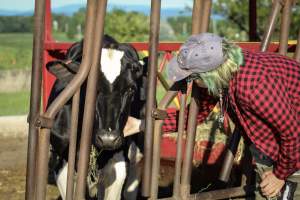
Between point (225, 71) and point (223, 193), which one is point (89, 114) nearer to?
point (225, 71)

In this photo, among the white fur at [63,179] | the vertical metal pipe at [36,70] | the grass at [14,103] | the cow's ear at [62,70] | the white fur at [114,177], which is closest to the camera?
the vertical metal pipe at [36,70]

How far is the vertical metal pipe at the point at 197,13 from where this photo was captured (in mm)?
2941

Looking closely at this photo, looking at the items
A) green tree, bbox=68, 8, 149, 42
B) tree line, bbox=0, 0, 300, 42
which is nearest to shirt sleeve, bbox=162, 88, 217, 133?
tree line, bbox=0, 0, 300, 42

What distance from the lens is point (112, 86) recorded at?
11.9ft

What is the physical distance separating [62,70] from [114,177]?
0.99 meters

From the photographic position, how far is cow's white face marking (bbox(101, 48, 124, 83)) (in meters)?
3.64

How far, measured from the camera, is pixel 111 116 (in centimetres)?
349

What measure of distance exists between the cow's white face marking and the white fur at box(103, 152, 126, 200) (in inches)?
25.3

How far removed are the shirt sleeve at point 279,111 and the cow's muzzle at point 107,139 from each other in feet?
3.08

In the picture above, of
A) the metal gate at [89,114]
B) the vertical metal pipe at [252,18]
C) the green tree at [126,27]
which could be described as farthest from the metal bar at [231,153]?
the green tree at [126,27]

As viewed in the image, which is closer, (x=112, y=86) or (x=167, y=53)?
(x=112, y=86)

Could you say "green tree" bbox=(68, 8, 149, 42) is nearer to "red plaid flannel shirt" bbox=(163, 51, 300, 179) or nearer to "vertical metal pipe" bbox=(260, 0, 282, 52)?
"vertical metal pipe" bbox=(260, 0, 282, 52)

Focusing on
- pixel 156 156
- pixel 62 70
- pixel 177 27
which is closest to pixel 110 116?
pixel 62 70

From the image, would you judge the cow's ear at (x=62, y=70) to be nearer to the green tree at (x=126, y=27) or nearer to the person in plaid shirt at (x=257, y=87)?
the person in plaid shirt at (x=257, y=87)
